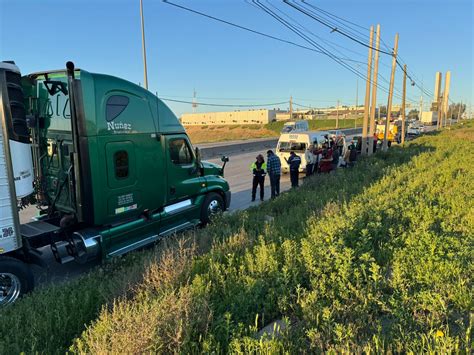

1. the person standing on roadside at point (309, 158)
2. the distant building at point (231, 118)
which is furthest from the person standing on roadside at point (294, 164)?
the distant building at point (231, 118)

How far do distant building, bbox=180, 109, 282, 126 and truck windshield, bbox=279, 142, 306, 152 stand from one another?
11277 cm

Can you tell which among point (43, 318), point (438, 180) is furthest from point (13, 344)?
point (438, 180)

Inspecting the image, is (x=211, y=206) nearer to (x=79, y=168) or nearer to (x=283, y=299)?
(x=79, y=168)

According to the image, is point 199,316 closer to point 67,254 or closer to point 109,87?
point 67,254

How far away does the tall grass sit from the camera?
108 inches

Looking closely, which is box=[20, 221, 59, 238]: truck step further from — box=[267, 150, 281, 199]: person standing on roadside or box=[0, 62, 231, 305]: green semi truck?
box=[267, 150, 281, 199]: person standing on roadside

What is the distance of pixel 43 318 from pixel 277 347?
8.18ft

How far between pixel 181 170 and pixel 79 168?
2.31 meters

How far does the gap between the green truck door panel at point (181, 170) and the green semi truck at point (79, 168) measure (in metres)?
0.04

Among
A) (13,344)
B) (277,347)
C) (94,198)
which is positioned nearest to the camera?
(277,347)

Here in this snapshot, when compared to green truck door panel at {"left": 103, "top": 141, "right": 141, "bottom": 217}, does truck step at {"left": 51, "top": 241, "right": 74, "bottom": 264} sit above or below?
below

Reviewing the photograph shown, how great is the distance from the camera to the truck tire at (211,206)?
7.82m

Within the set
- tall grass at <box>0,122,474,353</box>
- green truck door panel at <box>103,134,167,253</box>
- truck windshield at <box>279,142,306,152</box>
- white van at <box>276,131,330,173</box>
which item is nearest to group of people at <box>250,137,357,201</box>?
white van at <box>276,131,330,173</box>

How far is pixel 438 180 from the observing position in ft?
32.8
